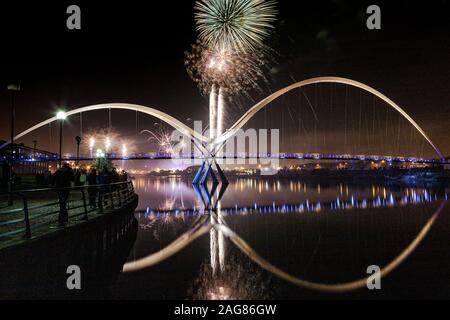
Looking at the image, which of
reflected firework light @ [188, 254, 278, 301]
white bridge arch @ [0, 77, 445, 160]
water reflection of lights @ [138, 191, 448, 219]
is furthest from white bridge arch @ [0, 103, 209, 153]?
reflected firework light @ [188, 254, 278, 301]

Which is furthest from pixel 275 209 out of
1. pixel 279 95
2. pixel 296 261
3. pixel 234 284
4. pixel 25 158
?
pixel 25 158

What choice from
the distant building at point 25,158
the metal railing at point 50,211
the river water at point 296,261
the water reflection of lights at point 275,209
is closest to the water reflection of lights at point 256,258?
the river water at point 296,261

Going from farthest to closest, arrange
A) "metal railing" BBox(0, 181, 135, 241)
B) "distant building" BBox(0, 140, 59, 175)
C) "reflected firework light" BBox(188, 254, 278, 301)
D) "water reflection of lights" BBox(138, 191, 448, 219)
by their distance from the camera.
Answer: "distant building" BBox(0, 140, 59, 175) < "water reflection of lights" BBox(138, 191, 448, 219) < "metal railing" BBox(0, 181, 135, 241) < "reflected firework light" BBox(188, 254, 278, 301)

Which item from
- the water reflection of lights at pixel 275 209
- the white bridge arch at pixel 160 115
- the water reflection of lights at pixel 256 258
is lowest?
the water reflection of lights at pixel 275 209

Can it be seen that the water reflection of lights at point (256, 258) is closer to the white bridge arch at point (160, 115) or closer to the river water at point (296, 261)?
the river water at point (296, 261)

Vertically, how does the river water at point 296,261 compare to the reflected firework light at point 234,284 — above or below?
below

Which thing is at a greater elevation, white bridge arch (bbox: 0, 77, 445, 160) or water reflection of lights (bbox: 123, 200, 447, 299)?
white bridge arch (bbox: 0, 77, 445, 160)

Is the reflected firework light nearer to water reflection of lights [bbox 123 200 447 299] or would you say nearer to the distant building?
water reflection of lights [bbox 123 200 447 299]

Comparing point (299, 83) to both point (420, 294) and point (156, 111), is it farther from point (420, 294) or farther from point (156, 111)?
point (420, 294)

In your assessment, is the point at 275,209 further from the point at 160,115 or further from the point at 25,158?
the point at 25,158
